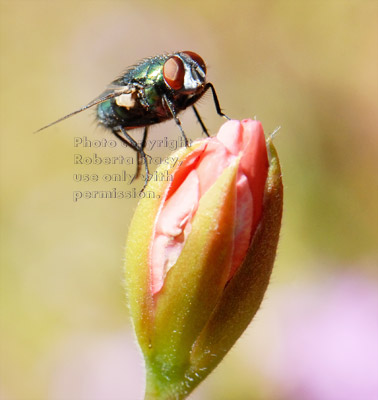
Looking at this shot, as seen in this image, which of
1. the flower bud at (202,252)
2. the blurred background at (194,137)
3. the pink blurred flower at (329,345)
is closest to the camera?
the flower bud at (202,252)

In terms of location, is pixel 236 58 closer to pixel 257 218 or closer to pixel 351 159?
pixel 351 159

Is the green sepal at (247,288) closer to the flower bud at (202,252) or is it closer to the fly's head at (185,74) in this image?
the flower bud at (202,252)

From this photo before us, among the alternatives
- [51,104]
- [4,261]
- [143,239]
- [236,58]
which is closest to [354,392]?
[143,239]

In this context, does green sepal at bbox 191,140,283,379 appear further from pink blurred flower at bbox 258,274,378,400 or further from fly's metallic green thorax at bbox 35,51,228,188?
pink blurred flower at bbox 258,274,378,400

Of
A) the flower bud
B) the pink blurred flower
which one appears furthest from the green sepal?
the pink blurred flower

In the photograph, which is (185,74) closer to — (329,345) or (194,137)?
(329,345)

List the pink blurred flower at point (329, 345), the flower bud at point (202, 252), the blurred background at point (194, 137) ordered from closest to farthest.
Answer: the flower bud at point (202, 252)
the pink blurred flower at point (329, 345)
the blurred background at point (194, 137)

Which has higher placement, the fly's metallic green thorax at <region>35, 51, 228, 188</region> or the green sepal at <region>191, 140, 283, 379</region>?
the fly's metallic green thorax at <region>35, 51, 228, 188</region>

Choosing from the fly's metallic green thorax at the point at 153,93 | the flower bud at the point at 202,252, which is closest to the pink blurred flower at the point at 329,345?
the fly's metallic green thorax at the point at 153,93
